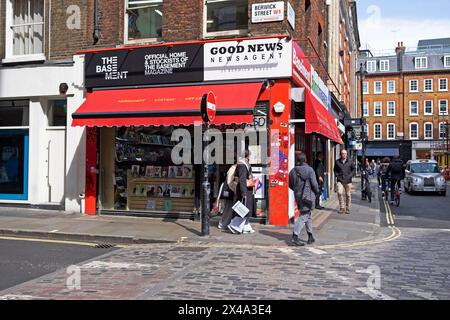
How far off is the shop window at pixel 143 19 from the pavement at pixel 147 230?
207 inches

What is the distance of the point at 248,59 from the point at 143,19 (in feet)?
12.7

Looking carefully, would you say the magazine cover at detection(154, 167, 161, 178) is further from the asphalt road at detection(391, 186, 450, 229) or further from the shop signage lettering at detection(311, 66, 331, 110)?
the asphalt road at detection(391, 186, 450, 229)

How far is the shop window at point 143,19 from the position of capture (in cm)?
1305

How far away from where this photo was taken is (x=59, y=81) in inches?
522

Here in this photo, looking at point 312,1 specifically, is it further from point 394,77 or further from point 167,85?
point 394,77

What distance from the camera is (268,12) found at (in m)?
11.4

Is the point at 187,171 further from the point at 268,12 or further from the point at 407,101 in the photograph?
the point at 407,101

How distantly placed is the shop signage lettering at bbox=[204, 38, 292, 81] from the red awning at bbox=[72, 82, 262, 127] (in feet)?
1.08

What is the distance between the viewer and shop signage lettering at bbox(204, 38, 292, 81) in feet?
36.2

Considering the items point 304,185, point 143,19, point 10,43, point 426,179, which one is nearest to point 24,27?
point 10,43

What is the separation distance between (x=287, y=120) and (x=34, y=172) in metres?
7.78

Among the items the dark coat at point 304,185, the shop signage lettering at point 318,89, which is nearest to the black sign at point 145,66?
the dark coat at point 304,185

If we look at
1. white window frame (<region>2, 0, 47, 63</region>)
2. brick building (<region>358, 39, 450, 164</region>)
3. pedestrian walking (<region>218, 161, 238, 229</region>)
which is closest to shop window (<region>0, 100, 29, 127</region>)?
white window frame (<region>2, 0, 47, 63</region>)

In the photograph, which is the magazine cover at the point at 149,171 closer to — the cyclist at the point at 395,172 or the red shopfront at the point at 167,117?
the red shopfront at the point at 167,117
